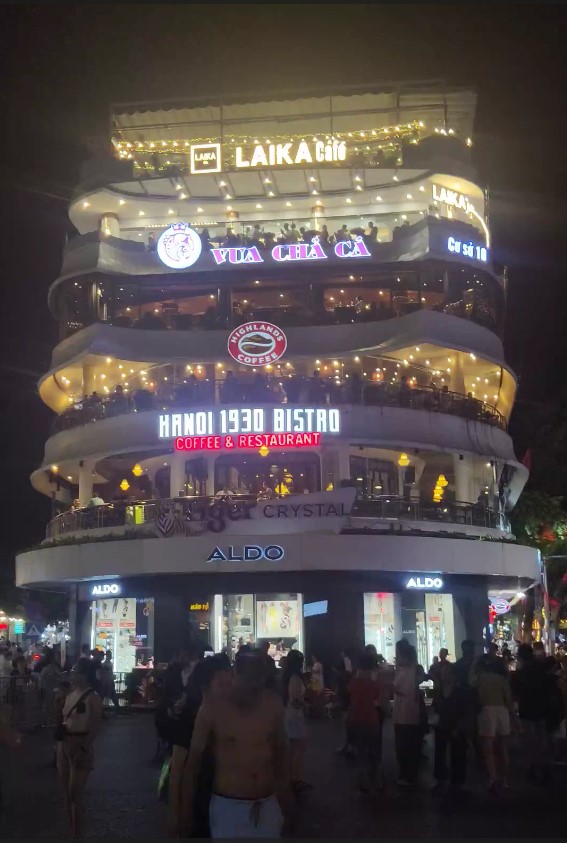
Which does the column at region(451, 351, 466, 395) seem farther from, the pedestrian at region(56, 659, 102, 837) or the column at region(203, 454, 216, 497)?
the pedestrian at region(56, 659, 102, 837)

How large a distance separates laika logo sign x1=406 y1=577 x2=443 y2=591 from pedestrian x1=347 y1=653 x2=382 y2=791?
18535 millimetres

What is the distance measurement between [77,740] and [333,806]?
3356mm

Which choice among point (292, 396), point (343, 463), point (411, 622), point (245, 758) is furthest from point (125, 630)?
point (245, 758)

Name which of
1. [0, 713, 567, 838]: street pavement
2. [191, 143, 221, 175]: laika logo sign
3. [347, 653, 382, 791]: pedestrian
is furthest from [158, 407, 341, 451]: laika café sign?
[347, 653, 382, 791]: pedestrian

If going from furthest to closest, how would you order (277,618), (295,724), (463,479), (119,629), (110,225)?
(110,225)
(463,479)
(119,629)
(277,618)
(295,724)

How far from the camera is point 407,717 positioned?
43.8 feet

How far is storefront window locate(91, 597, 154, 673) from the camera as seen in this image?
33.3 meters

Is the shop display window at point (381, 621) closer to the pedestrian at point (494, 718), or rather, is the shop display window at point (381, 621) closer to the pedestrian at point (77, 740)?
the pedestrian at point (494, 718)

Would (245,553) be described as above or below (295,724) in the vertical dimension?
above

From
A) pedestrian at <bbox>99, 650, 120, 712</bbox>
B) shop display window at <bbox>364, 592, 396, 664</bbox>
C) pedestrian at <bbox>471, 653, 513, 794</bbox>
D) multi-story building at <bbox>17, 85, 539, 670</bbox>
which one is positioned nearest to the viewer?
pedestrian at <bbox>471, 653, 513, 794</bbox>

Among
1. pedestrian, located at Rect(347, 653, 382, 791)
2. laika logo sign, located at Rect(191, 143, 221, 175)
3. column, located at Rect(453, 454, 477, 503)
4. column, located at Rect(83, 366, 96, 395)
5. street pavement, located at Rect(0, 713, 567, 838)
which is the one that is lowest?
street pavement, located at Rect(0, 713, 567, 838)

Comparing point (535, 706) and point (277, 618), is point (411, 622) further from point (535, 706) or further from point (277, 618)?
point (535, 706)

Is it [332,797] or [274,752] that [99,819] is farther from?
[274,752]

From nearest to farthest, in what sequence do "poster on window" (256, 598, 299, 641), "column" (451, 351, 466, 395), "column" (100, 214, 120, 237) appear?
1. "poster on window" (256, 598, 299, 641)
2. "column" (451, 351, 466, 395)
3. "column" (100, 214, 120, 237)
